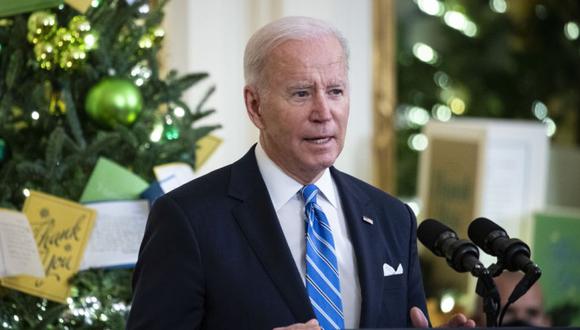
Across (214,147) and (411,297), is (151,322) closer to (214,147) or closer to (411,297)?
(411,297)

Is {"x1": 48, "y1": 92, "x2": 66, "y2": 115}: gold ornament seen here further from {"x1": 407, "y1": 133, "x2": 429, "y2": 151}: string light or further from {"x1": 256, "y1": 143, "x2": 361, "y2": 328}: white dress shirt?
{"x1": 407, "y1": 133, "x2": 429, "y2": 151}: string light

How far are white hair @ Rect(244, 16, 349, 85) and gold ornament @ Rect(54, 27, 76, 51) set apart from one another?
1.04 metres

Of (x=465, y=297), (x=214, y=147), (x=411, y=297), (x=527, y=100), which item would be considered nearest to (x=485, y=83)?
(x=527, y=100)

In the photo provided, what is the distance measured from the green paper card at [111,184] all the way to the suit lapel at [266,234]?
97 centimetres

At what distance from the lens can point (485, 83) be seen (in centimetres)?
639

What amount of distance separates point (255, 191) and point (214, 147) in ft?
4.06

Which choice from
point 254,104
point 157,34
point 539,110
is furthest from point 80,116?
point 539,110

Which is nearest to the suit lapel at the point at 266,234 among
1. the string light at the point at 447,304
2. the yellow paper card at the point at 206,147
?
the yellow paper card at the point at 206,147

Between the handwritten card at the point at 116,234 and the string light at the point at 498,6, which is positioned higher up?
the string light at the point at 498,6

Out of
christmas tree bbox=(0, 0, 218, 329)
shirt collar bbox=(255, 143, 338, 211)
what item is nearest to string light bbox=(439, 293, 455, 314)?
christmas tree bbox=(0, 0, 218, 329)

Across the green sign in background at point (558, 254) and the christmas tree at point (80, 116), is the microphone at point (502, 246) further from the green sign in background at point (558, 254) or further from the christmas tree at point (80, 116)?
the green sign in background at point (558, 254)

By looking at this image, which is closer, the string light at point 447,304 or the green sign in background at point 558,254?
the string light at point 447,304

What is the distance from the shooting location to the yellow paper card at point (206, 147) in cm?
344

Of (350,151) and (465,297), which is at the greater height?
(350,151)
